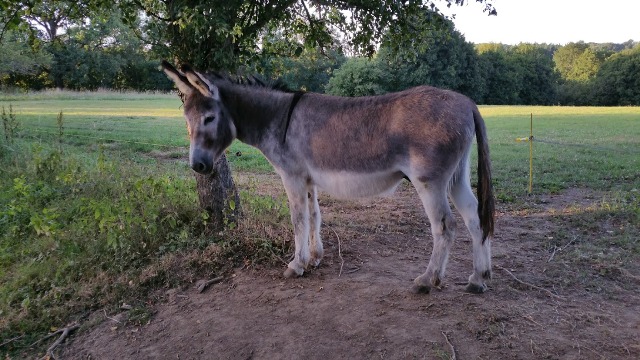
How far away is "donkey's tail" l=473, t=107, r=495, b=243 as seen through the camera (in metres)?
4.43

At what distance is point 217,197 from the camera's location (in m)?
6.02

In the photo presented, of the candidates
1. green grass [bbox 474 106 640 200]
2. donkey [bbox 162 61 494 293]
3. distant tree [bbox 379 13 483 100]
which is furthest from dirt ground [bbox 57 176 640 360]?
distant tree [bbox 379 13 483 100]

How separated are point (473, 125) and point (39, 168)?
7.67 metres

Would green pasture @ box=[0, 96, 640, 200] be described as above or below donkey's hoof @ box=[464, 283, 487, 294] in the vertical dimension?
above

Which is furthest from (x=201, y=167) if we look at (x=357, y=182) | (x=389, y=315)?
(x=389, y=315)

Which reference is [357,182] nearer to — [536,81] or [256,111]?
[256,111]

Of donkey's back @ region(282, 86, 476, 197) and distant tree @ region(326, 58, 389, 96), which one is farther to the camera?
distant tree @ region(326, 58, 389, 96)

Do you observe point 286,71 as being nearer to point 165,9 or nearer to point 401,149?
point 165,9

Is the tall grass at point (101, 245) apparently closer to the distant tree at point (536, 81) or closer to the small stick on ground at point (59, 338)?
the small stick on ground at point (59, 338)

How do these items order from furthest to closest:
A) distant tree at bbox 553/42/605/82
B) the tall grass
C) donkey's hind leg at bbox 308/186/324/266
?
1. distant tree at bbox 553/42/605/82
2. donkey's hind leg at bbox 308/186/324/266
3. the tall grass

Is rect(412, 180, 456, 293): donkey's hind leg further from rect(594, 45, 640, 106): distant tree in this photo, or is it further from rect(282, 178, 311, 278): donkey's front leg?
rect(594, 45, 640, 106): distant tree

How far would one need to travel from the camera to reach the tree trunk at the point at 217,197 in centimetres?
600

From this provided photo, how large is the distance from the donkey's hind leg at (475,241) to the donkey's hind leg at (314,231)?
155 centimetres

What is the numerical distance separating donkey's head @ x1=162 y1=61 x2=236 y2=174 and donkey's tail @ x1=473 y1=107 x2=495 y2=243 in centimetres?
259
